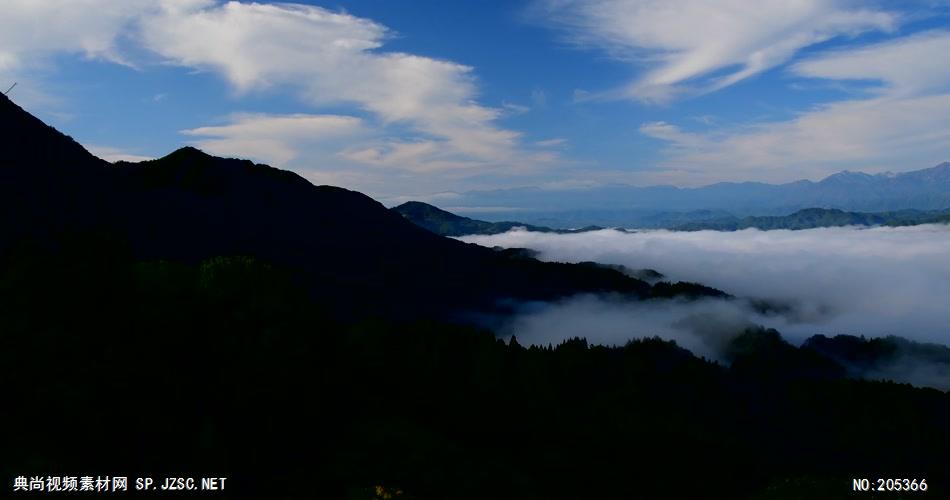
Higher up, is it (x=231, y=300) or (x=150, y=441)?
(x=231, y=300)

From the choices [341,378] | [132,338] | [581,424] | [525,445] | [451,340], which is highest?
[132,338]

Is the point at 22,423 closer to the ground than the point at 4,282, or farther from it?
closer to the ground

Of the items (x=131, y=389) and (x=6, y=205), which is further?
(x=6, y=205)

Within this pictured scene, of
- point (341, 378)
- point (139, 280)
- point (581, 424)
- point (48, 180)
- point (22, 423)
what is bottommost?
point (581, 424)

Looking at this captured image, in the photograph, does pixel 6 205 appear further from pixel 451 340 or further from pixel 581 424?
pixel 581 424

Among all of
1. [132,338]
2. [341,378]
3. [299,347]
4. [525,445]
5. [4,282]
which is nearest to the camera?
[4,282]

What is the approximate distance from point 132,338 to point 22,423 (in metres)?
9.02

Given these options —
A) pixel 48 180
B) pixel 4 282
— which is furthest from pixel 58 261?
pixel 48 180

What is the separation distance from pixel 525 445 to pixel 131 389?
90.6m

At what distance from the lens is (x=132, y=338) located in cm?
3759

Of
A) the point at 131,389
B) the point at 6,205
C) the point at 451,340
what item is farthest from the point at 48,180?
the point at 131,389

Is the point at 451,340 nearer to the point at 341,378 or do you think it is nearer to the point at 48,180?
the point at 341,378

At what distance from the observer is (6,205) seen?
11962 centimetres

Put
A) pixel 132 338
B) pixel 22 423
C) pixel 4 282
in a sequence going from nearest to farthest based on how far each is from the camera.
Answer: pixel 22 423, pixel 4 282, pixel 132 338
